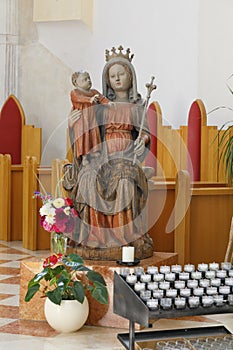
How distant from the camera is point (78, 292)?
4.97 meters

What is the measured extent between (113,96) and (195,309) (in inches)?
87.3

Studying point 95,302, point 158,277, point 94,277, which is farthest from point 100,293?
point 158,277

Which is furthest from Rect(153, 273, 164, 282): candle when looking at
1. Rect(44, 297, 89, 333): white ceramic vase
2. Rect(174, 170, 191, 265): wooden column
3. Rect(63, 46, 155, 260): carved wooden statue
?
Rect(174, 170, 191, 265): wooden column

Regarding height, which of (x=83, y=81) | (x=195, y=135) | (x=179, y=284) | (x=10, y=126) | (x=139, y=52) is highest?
(x=139, y=52)

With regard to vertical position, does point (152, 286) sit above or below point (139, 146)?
below

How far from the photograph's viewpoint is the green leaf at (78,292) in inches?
195

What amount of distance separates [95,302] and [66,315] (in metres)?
0.36

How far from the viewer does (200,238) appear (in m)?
6.79

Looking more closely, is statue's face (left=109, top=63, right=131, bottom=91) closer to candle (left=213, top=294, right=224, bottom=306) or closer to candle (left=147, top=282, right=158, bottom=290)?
candle (left=147, top=282, right=158, bottom=290)

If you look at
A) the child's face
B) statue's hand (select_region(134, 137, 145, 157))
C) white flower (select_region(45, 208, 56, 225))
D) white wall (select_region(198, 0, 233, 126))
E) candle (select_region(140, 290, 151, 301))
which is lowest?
candle (select_region(140, 290, 151, 301))

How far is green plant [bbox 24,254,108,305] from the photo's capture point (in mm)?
4961

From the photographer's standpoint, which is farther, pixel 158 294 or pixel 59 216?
pixel 59 216

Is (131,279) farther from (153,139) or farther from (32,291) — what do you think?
(153,139)

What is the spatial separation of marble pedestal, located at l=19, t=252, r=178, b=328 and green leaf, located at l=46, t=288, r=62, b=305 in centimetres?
45
